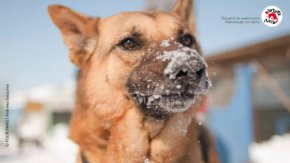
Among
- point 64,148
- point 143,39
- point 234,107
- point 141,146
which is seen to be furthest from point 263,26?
point 64,148

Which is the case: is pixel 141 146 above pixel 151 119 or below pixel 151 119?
below

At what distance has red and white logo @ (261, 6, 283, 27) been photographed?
7.80ft

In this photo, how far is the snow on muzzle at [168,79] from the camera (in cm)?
145

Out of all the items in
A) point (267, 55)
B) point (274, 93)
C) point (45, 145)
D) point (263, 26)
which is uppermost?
point (263, 26)

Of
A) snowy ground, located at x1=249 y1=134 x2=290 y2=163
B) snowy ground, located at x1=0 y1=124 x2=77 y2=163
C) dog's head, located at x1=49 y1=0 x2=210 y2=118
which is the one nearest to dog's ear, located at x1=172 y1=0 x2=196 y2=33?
dog's head, located at x1=49 y1=0 x2=210 y2=118

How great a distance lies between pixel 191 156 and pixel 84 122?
488 millimetres

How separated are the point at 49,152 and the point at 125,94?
998mm

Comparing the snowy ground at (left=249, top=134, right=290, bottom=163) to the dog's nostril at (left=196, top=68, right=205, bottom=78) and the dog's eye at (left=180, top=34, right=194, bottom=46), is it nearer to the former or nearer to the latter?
the dog's eye at (left=180, top=34, right=194, bottom=46)

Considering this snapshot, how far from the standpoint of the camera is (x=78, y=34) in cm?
179

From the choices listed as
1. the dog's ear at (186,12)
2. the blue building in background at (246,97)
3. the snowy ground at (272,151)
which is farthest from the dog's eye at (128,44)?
the snowy ground at (272,151)

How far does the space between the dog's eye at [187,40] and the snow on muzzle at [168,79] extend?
0.44ft

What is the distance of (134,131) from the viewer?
171cm

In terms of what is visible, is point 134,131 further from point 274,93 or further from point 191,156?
point 274,93

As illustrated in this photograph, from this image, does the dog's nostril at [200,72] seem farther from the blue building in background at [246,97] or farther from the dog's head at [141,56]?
the blue building in background at [246,97]
